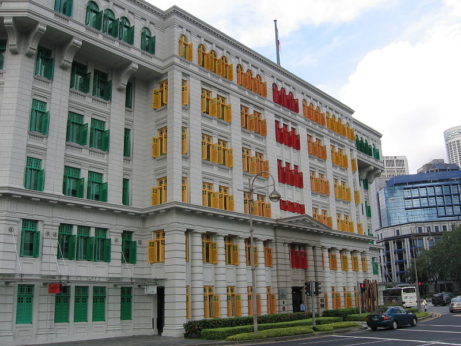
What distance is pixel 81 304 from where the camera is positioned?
3042 centimetres

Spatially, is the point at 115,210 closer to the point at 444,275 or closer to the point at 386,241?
the point at 444,275

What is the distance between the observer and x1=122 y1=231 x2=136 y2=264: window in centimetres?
3391

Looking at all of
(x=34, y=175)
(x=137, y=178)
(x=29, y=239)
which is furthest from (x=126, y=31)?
(x=29, y=239)

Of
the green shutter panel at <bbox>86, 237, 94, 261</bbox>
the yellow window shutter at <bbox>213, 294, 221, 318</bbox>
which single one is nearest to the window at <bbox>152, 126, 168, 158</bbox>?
the green shutter panel at <bbox>86, 237, 94, 261</bbox>

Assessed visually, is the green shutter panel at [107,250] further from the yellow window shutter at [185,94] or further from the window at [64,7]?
the window at [64,7]

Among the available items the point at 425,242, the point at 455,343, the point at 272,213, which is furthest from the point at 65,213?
the point at 425,242

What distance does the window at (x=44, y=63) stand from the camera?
31312mm

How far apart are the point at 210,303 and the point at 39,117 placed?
56.4ft

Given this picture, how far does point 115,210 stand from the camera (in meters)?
33.0

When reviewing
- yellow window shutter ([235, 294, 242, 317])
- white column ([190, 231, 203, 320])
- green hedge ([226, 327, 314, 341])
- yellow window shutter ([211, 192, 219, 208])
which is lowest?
green hedge ([226, 327, 314, 341])

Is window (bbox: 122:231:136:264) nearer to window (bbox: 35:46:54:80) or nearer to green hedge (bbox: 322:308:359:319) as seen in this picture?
window (bbox: 35:46:54:80)

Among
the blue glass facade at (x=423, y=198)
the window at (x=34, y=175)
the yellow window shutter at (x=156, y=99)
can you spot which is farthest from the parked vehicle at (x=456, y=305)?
the blue glass facade at (x=423, y=198)

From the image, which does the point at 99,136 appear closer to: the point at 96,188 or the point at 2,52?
the point at 96,188

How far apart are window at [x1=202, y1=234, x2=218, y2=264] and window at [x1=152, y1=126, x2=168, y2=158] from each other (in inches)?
269
